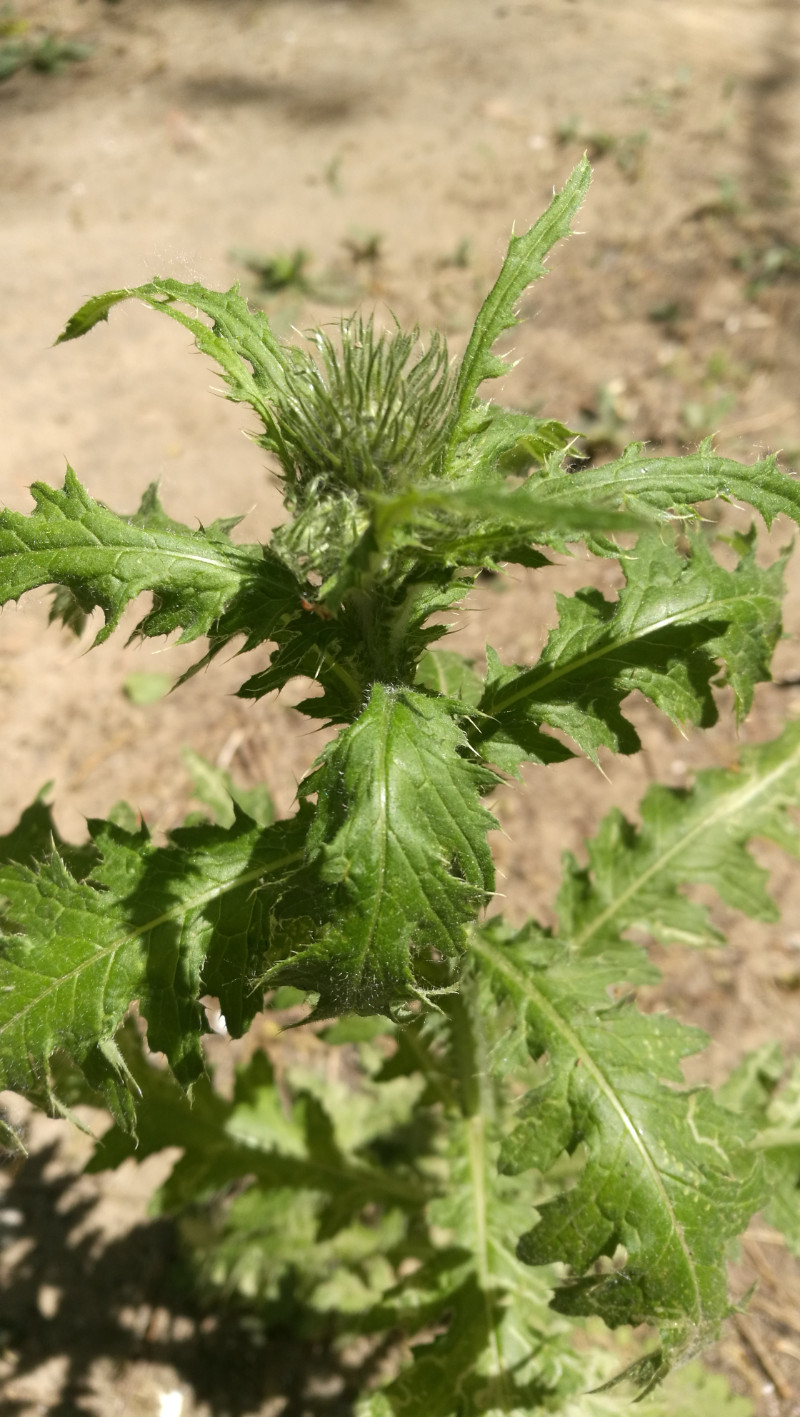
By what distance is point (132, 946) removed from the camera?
1.80 metres

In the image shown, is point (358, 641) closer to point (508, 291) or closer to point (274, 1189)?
point (508, 291)

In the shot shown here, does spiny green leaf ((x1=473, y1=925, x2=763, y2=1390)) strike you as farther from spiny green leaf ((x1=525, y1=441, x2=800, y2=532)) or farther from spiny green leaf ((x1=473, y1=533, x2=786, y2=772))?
spiny green leaf ((x1=525, y1=441, x2=800, y2=532))

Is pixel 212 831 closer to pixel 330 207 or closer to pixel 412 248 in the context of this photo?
pixel 412 248

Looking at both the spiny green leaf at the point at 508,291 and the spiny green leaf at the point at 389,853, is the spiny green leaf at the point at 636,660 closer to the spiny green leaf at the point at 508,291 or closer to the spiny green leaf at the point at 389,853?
the spiny green leaf at the point at 389,853

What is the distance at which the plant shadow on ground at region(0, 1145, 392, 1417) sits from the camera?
322cm

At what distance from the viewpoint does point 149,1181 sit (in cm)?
355

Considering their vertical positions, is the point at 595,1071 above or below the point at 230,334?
below

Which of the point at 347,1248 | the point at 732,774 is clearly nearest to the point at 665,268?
the point at 732,774

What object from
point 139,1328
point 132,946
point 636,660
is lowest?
point 139,1328

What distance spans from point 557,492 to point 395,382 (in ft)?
1.06

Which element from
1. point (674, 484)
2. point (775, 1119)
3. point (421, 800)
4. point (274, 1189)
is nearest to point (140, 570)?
point (421, 800)

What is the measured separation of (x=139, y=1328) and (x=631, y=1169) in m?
2.35

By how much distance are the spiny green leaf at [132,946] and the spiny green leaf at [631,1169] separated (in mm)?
566

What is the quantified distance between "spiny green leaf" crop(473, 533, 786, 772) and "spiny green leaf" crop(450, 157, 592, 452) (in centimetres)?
43
